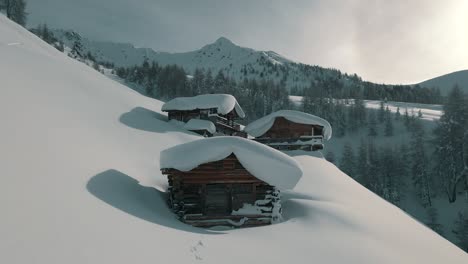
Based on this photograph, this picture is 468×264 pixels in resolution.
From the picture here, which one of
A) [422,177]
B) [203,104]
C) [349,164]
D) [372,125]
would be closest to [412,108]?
[372,125]

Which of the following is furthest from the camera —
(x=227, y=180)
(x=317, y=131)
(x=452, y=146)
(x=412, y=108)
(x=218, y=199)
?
(x=412, y=108)

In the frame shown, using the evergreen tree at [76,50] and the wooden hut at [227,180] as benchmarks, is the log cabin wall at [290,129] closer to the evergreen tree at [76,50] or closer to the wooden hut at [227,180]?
the wooden hut at [227,180]

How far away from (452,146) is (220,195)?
201ft

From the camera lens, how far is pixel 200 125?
111 ft

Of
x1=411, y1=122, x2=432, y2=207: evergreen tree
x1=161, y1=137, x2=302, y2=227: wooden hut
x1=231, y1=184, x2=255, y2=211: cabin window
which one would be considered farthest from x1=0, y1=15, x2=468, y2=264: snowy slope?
x1=411, y1=122, x2=432, y2=207: evergreen tree

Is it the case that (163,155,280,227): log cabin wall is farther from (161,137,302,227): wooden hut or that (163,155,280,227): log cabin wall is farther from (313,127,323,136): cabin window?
(313,127,323,136): cabin window

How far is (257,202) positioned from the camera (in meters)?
17.4

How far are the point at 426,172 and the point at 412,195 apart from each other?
494 centimetres

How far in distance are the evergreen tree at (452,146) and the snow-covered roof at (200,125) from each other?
48.5 m

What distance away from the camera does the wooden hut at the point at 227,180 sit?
1623 cm

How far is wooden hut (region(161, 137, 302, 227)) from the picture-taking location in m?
16.2

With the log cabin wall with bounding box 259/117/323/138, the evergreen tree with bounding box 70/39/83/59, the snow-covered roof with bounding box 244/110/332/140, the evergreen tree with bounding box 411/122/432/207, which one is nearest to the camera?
the snow-covered roof with bounding box 244/110/332/140

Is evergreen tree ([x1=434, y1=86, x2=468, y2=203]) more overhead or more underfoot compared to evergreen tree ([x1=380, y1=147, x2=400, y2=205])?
more overhead

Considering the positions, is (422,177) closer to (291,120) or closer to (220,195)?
(291,120)
